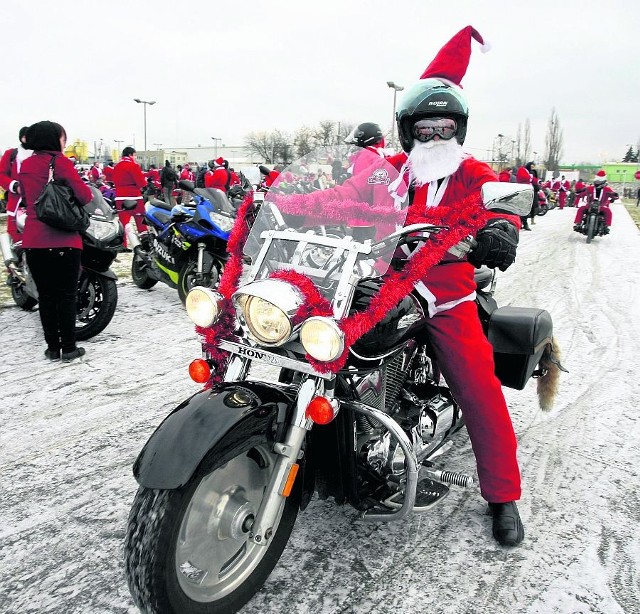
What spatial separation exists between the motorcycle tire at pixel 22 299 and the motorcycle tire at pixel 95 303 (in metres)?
1.04

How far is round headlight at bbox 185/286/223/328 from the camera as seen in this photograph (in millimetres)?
2178

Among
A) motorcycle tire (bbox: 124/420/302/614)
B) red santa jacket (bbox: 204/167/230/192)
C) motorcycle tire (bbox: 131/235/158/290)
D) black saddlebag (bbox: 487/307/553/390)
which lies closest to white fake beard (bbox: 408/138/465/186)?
black saddlebag (bbox: 487/307/553/390)

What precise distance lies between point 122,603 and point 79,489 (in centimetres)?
90

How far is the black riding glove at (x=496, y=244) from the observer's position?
7.37 ft

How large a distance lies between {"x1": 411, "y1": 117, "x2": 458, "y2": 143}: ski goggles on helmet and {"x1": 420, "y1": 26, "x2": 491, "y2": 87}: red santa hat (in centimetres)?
26

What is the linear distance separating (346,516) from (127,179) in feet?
33.2

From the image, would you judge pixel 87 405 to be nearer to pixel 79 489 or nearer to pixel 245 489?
pixel 79 489

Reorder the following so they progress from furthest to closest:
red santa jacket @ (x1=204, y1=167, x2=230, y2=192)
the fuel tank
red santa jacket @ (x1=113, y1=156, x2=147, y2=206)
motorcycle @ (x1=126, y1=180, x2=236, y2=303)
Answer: red santa jacket @ (x1=204, y1=167, x2=230, y2=192) → red santa jacket @ (x1=113, y1=156, x2=147, y2=206) → motorcycle @ (x1=126, y1=180, x2=236, y2=303) → the fuel tank

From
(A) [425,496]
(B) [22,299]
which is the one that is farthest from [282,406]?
(B) [22,299]

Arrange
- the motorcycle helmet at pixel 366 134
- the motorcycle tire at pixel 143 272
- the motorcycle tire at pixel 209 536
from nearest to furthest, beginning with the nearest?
the motorcycle tire at pixel 209 536, the motorcycle tire at pixel 143 272, the motorcycle helmet at pixel 366 134

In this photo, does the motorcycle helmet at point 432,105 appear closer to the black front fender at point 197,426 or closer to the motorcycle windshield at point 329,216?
the motorcycle windshield at point 329,216

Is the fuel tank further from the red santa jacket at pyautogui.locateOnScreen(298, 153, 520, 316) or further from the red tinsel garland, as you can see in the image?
the red santa jacket at pyautogui.locateOnScreen(298, 153, 520, 316)

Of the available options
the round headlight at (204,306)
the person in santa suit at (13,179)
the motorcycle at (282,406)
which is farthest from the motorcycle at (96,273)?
the round headlight at (204,306)

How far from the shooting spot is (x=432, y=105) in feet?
8.64
